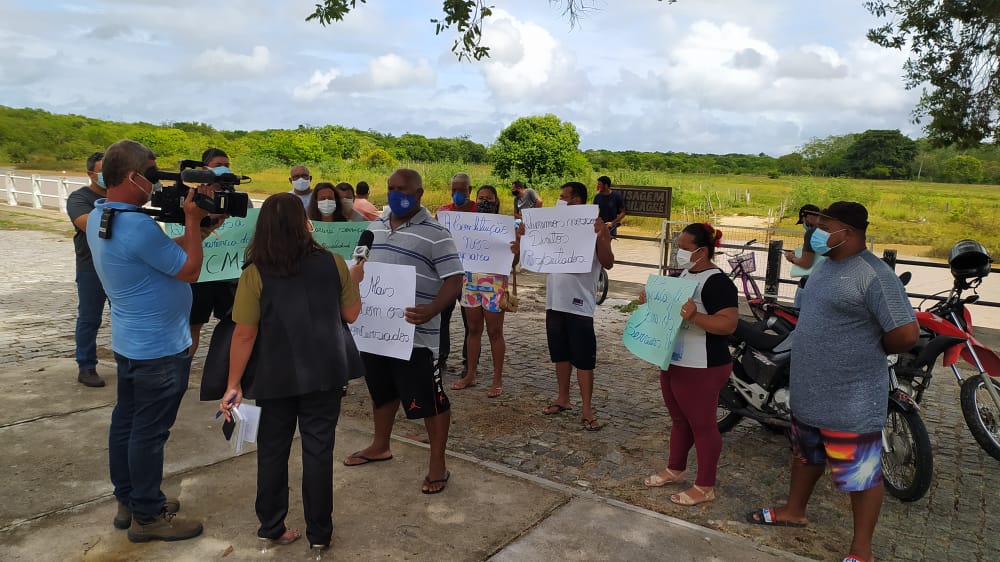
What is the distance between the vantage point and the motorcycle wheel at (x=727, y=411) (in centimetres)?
511

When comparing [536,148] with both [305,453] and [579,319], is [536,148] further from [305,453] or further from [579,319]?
[305,453]

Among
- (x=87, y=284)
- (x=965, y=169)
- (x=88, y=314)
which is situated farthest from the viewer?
(x=965, y=169)

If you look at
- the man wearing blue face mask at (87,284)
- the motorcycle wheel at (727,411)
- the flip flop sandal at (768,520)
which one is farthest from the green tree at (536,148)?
the flip flop sandal at (768,520)

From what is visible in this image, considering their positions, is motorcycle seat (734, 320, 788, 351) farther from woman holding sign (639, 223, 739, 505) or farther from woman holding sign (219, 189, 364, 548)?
woman holding sign (219, 189, 364, 548)

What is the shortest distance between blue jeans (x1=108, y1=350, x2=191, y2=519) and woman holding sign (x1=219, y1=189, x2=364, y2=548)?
1.44ft

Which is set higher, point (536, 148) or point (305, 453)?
point (536, 148)

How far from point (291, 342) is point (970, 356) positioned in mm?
4517

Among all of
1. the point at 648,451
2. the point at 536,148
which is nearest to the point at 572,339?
the point at 648,451

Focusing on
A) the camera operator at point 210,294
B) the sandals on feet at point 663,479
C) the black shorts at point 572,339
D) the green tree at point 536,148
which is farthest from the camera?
the green tree at point 536,148

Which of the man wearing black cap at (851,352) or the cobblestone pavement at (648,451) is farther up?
the man wearing black cap at (851,352)

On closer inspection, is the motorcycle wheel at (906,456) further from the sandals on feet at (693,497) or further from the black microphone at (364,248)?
the black microphone at (364,248)

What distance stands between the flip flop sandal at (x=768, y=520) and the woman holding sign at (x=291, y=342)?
2.43 metres

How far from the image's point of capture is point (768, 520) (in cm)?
401

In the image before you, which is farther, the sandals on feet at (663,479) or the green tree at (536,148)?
the green tree at (536,148)
